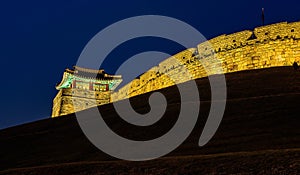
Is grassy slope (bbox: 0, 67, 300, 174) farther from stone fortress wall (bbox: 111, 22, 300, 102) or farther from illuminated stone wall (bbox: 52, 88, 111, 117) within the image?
illuminated stone wall (bbox: 52, 88, 111, 117)

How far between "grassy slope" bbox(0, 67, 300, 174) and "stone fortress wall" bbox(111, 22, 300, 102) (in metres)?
6.89

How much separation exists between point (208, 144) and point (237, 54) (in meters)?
19.2

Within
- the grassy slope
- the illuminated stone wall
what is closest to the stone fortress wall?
the grassy slope

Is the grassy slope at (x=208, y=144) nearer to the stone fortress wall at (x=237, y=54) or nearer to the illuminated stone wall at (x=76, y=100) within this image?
the stone fortress wall at (x=237, y=54)

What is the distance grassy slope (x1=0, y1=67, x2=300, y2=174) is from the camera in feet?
26.3

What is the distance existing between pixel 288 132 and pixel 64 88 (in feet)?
115

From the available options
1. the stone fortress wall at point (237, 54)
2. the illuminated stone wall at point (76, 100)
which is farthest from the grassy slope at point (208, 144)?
the illuminated stone wall at point (76, 100)

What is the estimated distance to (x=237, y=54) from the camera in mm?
28891

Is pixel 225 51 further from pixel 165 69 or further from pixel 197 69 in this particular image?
pixel 165 69

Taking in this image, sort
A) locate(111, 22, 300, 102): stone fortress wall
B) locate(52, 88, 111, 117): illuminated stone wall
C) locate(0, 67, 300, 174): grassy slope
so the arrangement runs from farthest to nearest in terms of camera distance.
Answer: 1. locate(52, 88, 111, 117): illuminated stone wall
2. locate(111, 22, 300, 102): stone fortress wall
3. locate(0, 67, 300, 174): grassy slope

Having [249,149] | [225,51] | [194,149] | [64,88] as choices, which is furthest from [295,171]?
[64,88]

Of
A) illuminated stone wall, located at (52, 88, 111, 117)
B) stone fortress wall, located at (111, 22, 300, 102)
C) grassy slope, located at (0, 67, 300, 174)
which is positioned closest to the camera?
grassy slope, located at (0, 67, 300, 174)

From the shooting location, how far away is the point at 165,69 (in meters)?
32.2

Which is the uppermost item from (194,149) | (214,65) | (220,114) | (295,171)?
(214,65)
